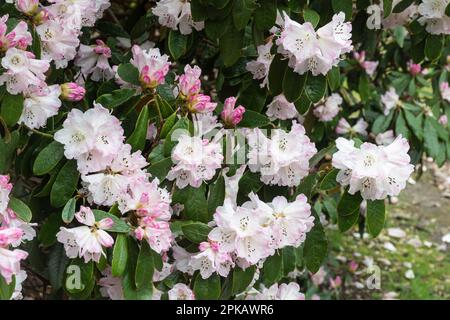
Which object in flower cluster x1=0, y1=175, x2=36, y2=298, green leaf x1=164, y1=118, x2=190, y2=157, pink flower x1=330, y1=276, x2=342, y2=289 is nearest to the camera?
flower cluster x1=0, y1=175, x2=36, y2=298

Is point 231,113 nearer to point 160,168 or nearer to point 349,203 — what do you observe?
point 160,168

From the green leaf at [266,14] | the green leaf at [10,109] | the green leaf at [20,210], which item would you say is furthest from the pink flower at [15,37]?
the green leaf at [266,14]

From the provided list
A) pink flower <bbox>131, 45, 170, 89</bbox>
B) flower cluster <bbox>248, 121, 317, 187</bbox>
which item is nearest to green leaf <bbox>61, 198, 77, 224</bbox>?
pink flower <bbox>131, 45, 170, 89</bbox>

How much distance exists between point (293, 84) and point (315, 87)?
54mm

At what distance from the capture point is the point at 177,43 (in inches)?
72.5

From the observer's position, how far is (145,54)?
165 cm

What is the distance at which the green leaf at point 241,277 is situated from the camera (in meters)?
1.58

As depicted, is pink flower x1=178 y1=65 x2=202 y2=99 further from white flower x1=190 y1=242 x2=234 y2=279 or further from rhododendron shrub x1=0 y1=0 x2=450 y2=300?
white flower x1=190 y1=242 x2=234 y2=279

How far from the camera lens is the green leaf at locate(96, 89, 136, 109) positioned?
1.60m

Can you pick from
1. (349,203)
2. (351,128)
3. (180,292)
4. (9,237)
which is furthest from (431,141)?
(9,237)

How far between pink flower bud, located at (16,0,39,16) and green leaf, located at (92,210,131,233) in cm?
49

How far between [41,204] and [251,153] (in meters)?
0.52
